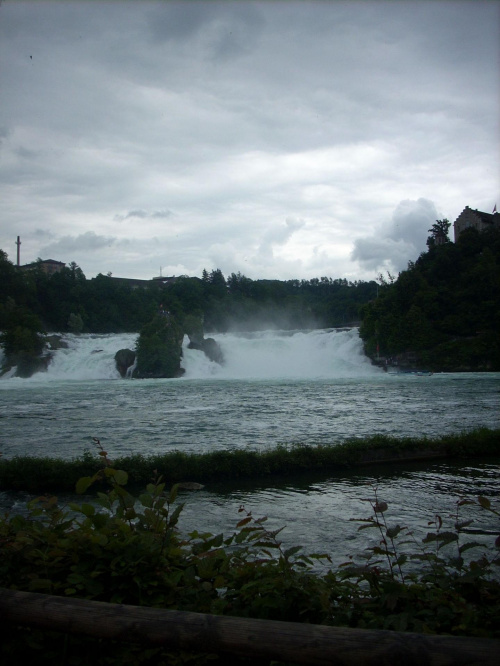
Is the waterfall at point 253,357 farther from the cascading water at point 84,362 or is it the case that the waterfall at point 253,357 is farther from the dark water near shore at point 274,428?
the dark water near shore at point 274,428

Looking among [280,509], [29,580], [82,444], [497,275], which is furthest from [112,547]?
[497,275]

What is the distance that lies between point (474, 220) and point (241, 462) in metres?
84.7

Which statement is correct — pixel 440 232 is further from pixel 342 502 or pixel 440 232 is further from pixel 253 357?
pixel 342 502

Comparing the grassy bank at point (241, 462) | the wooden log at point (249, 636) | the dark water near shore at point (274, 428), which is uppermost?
the wooden log at point (249, 636)

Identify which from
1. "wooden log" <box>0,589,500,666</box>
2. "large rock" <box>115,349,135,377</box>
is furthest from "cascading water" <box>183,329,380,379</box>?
"wooden log" <box>0,589,500,666</box>

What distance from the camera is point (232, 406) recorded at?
27.7 meters

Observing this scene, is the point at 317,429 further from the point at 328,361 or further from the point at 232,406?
the point at 328,361

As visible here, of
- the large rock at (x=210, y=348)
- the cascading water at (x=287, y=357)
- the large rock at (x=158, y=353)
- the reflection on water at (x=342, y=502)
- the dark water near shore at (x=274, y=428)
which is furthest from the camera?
the large rock at (x=210, y=348)

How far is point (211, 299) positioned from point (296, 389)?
64833 millimetres

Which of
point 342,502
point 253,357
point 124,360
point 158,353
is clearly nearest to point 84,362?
point 124,360

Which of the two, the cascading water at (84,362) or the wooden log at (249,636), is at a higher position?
the wooden log at (249,636)

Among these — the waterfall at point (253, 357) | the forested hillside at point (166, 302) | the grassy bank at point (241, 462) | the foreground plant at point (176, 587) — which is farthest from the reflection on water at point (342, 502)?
the forested hillside at point (166, 302)

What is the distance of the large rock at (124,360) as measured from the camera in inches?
2090

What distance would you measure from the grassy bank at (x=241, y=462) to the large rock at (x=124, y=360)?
138ft
